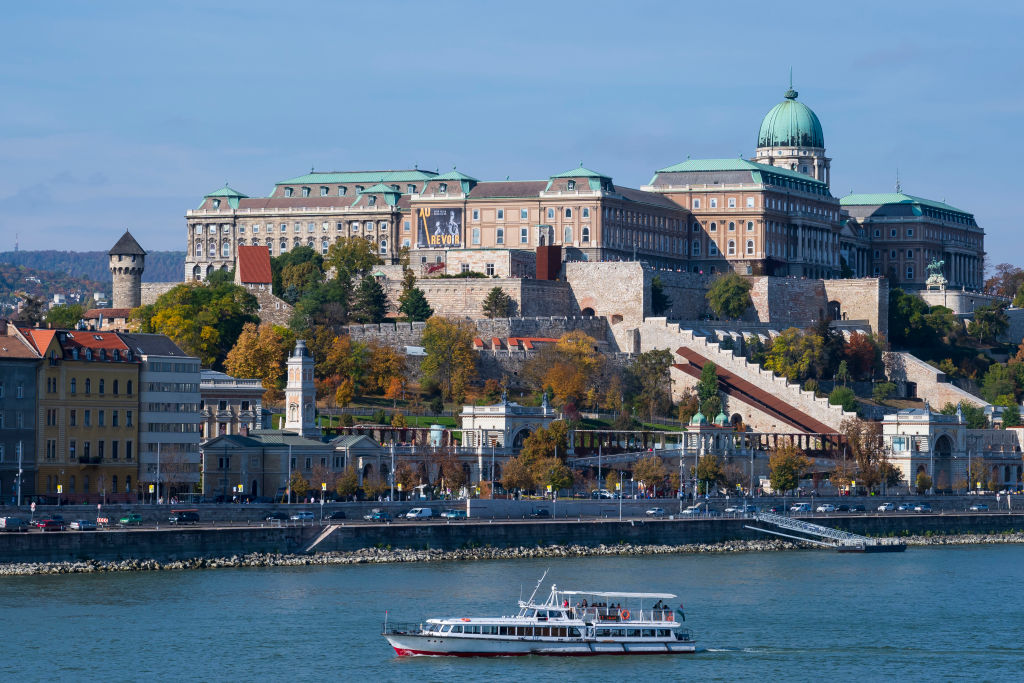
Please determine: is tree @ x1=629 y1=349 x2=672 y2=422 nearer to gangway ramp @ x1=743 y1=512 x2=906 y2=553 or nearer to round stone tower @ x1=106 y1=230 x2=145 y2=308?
gangway ramp @ x1=743 y1=512 x2=906 y2=553

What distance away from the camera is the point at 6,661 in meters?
67.8

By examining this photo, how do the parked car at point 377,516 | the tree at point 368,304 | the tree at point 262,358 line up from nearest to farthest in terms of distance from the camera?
the parked car at point 377,516, the tree at point 262,358, the tree at point 368,304

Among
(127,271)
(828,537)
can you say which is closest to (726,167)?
(127,271)

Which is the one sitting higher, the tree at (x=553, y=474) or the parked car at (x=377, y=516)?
the tree at (x=553, y=474)

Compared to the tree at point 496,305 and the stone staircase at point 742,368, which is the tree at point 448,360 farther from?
the stone staircase at point 742,368

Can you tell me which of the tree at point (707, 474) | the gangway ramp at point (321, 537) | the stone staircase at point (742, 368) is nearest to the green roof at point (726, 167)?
the stone staircase at point (742, 368)

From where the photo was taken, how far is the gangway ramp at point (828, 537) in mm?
105125

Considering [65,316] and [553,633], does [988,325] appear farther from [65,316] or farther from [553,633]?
[553,633]

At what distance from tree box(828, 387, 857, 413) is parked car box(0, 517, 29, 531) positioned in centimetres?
6827

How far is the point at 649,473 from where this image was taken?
389 ft

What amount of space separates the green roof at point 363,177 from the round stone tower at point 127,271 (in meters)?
27.9

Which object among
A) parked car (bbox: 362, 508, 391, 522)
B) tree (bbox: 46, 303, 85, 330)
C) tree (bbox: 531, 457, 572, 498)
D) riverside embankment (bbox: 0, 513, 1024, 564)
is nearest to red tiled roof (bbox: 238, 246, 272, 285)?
tree (bbox: 46, 303, 85, 330)

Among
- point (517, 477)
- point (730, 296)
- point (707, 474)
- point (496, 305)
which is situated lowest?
point (517, 477)

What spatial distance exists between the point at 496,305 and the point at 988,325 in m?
42.0
